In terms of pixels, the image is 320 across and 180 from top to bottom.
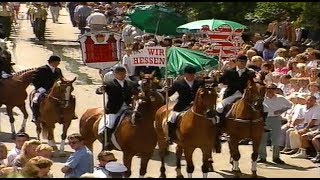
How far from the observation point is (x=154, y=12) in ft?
78.7

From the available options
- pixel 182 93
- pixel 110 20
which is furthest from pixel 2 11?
pixel 182 93

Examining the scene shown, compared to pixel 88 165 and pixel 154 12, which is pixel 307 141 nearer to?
pixel 88 165

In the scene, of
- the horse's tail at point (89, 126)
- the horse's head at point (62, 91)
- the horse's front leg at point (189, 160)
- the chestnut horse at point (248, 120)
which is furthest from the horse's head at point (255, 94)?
the horse's head at point (62, 91)

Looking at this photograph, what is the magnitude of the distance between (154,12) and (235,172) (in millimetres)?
10101

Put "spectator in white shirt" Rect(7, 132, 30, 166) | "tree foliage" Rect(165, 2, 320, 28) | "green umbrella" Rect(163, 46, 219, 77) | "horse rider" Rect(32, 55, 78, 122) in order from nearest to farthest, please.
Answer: "spectator in white shirt" Rect(7, 132, 30, 166)
"horse rider" Rect(32, 55, 78, 122)
"green umbrella" Rect(163, 46, 219, 77)
"tree foliage" Rect(165, 2, 320, 28)

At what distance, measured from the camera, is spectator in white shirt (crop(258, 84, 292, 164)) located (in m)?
15.6

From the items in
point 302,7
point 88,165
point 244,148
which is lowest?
point 244,148

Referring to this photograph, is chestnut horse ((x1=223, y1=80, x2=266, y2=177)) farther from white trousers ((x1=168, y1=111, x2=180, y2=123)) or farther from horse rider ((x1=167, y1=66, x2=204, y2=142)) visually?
white trousers ((x1=168, y1=111, x2=180, y2=123))

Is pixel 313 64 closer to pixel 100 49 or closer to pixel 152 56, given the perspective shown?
pixel 152 56

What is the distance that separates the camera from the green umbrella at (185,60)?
18531mm

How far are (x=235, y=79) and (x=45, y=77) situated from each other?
13.9ft

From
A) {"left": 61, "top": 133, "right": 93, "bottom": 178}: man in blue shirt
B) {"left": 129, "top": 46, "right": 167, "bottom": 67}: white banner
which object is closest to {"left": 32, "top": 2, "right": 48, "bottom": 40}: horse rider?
{"left": 129, "top": 46, "right": 167, "bottom": 67}: white banner

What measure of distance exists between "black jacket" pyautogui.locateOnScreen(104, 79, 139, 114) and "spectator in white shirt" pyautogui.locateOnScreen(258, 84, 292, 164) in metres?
3.07

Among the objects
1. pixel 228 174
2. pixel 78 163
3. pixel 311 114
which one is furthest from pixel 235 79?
pixel 78 163
